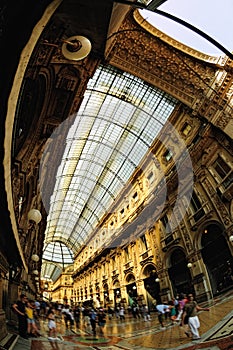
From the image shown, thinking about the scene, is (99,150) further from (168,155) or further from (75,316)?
(75,316)

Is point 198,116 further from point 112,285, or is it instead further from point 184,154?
point 112,285

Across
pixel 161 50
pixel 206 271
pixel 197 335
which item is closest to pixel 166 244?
pixel 206 271

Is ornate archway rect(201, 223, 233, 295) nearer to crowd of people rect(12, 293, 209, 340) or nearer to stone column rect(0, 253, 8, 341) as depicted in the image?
crowd of people rect(12, 293, 209, 340)

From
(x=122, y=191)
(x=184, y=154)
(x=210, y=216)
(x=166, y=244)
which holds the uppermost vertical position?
(x=122, y=191)

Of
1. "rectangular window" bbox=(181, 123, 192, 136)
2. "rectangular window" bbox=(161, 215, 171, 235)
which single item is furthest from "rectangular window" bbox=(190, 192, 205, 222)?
"rectangular window" bbox=(181, 123, 192, 136)

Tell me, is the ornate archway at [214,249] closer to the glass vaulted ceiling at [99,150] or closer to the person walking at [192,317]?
the person walking at [192,317]

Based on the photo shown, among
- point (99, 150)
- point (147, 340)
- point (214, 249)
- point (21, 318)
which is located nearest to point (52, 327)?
point (21, 318)

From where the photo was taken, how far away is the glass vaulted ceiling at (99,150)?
22.6 ft

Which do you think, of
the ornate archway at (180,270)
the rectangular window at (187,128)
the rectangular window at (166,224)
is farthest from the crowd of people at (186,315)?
the rectangular window at (187,128)

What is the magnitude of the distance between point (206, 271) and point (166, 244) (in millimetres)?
1509

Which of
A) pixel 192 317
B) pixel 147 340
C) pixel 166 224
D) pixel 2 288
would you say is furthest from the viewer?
pixel 166 224

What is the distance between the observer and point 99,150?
8.46m

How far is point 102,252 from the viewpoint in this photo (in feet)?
38.0

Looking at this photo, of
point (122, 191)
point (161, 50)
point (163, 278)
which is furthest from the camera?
point (122, 191)
